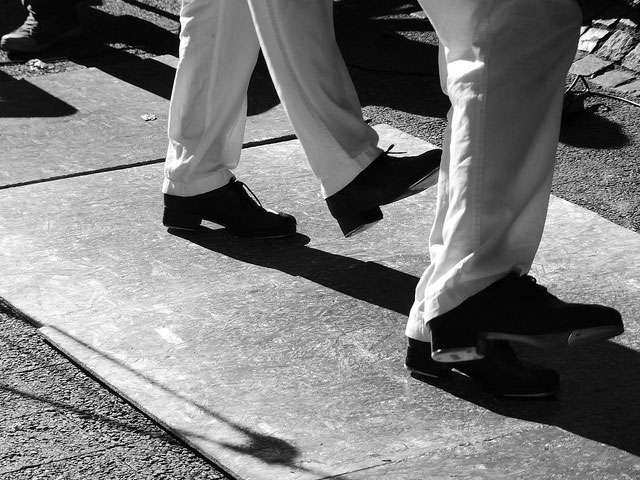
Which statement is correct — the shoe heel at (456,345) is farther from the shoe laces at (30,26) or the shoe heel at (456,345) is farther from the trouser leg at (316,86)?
the shoe laces at (30,26)

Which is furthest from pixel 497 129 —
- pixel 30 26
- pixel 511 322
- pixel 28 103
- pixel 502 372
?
pixel 30 26

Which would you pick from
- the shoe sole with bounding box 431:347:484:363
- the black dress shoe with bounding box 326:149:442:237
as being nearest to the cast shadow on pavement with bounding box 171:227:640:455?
the shoe sole with bounding box 431:347:484:363

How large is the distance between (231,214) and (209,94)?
0.37 m

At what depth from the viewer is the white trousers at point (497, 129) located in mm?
2615

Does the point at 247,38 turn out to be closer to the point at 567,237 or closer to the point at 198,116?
the point at 198,116

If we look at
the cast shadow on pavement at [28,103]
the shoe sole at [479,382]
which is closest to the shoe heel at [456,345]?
the shoe sole at [479,382]

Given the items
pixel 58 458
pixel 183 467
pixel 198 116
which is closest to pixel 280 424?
pixel 183 467

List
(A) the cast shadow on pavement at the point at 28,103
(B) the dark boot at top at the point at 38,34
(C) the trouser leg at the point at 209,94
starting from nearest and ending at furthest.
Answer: (C) the trouser leg at the point at 209,94
(A) the cast shadow on pavement at the point at 28,103
(B) the dark boot at top at the point at 38,34

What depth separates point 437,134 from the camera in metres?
4.81

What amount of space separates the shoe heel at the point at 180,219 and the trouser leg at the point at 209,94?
65 mm

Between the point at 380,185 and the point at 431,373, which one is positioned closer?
the point at 431,373

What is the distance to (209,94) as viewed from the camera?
3.69 metres

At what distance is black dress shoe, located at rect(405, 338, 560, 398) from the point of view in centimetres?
277

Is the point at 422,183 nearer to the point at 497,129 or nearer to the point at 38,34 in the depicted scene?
the point at 497,129
